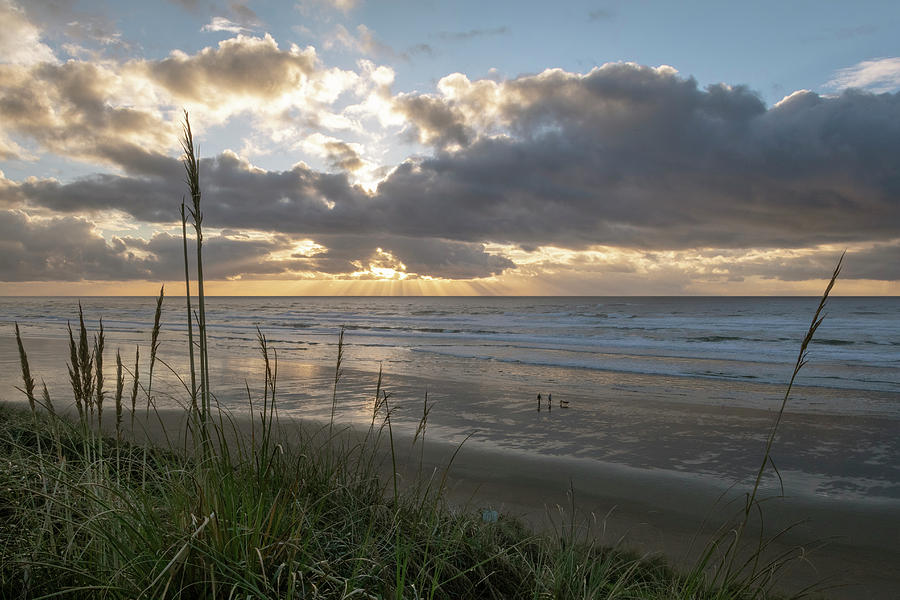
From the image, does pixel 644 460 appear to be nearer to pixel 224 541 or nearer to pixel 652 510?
pixel 652 510

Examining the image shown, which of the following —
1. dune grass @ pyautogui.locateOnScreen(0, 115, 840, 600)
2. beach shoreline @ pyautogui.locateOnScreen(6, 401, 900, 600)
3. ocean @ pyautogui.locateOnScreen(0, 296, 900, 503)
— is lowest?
ocean @ pyautogui.locateOnScreen(0, 296, 900, 503)

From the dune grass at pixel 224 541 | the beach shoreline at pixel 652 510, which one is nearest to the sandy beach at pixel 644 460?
the beach shoreline at pixel 652 510

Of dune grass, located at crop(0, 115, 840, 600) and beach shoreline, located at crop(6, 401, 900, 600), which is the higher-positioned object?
dune grass, located at crop(0, 115, 840, 600)

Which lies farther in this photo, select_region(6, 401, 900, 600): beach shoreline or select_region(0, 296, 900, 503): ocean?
select_region(0, 296, 900, 503): ocean

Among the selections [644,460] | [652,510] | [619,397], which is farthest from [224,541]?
[619,397]

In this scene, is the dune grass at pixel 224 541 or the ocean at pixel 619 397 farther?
the ocean at pixel 619 397

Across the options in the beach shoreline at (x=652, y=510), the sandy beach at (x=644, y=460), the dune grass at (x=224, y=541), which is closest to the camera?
the dune grass at (x=224, y=541)

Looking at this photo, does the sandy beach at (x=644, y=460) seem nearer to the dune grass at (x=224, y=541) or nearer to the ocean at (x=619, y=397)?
the ocean at (x=619, y=397)

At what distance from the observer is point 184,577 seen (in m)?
1.78

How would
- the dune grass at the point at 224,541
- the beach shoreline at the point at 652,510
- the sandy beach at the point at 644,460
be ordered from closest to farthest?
the dune grass at the point at 224,541, the beach shoreline at the point at 652,510, the sandy beach at the point at 644,460

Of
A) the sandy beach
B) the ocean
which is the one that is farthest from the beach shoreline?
the ocean

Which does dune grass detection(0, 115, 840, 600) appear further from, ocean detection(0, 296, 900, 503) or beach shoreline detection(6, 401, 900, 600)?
ocean detection(0, 296, 900, 503)

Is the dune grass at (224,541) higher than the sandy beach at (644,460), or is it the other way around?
the dune grass at (224,541)

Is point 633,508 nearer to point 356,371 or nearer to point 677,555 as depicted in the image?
point 677,555
